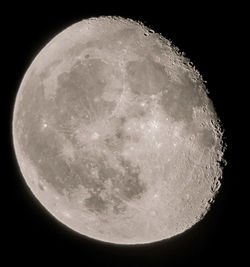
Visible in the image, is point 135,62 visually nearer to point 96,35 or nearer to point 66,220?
point 96,35

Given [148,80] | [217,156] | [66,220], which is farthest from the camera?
[66,220]

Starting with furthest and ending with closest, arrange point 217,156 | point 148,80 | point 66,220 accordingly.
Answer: point 66,220, point 217,156, point 148,80

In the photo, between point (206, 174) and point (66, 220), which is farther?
point (66, 220)

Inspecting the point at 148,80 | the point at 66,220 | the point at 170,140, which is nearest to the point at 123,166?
the point at 170,140

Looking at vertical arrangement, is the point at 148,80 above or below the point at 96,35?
below

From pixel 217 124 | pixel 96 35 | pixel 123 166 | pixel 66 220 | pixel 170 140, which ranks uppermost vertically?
pixel 96 35

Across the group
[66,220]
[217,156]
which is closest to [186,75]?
[217,156]
